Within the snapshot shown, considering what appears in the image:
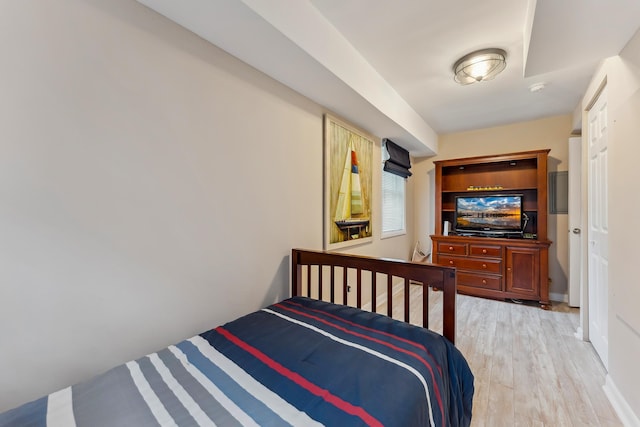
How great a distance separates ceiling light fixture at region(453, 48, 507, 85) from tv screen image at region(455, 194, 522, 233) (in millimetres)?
1885

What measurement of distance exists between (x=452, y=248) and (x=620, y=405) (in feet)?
7.41

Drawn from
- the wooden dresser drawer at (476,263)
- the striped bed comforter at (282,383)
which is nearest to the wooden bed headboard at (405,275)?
the striped bed comforter at (282,383)

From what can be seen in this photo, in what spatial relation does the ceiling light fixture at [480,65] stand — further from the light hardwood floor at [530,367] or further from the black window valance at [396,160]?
the light hardwood floor at [530,367]

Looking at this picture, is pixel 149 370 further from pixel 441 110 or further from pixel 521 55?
pixel 441 110

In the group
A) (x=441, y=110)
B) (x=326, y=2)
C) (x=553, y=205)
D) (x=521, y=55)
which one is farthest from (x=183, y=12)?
(x=553, y=205)

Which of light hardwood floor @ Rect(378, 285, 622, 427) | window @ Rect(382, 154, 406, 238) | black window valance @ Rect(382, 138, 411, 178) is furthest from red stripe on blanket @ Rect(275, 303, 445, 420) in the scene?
black window valance @ Rect(382, 138, 411, 178)

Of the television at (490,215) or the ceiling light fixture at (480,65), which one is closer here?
the ceiling light fixture at (480,65)

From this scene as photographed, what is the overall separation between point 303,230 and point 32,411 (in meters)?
1.64

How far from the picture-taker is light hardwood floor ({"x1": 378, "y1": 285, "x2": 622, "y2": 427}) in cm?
152

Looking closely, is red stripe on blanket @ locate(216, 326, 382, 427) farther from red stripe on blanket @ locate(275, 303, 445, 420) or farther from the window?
the window

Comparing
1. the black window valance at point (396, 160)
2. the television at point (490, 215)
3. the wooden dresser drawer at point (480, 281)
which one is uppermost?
the black window valance at point (396, 160)

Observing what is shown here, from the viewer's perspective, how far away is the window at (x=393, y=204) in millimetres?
3615

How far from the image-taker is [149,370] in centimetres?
101

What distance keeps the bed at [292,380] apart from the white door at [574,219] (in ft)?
9.24
